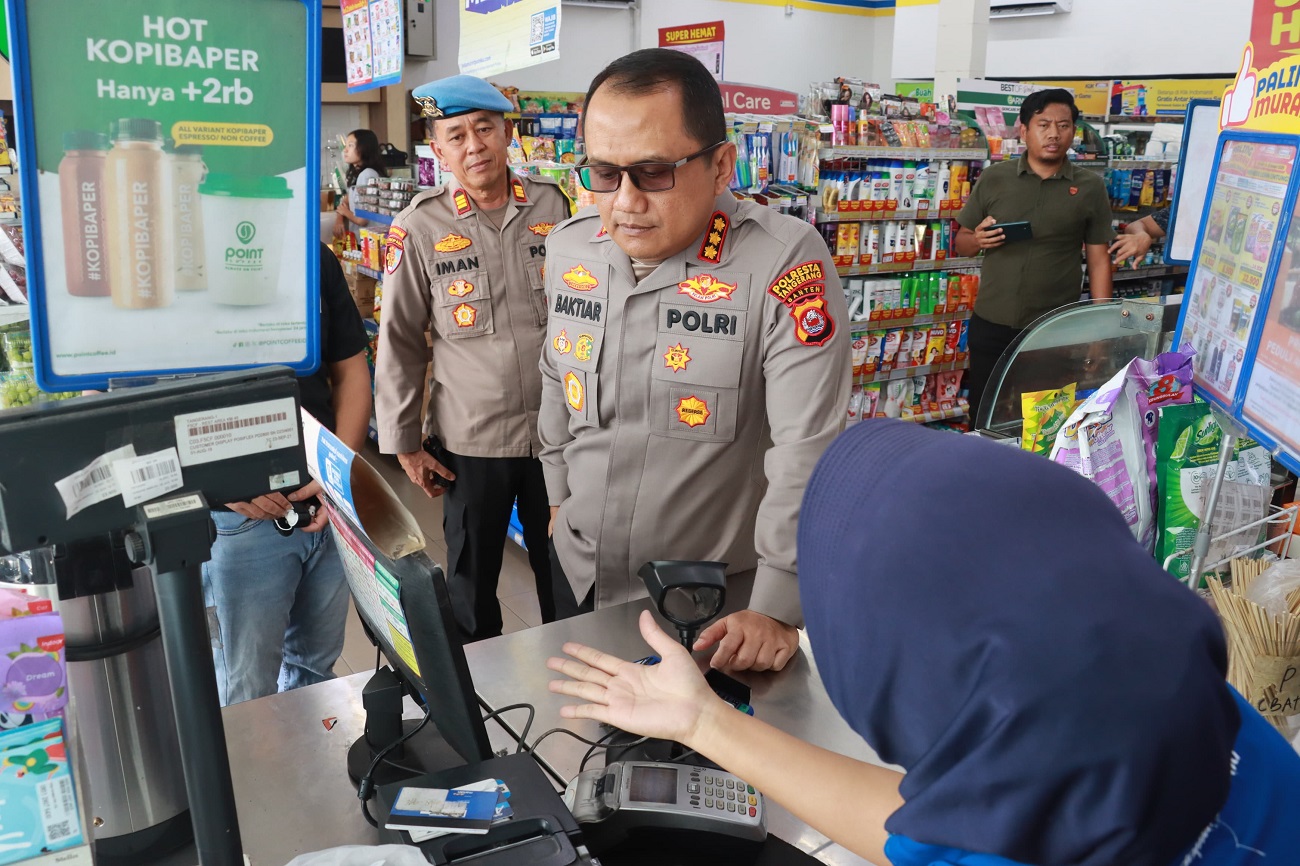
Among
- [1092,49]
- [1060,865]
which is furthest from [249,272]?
[1092,49]

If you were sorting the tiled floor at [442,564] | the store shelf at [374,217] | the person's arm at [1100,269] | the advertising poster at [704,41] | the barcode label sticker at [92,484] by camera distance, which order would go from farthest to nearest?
the advertising poster at [704,41], the store shelf at [374,217], the person's arm at [1100,269], the tiled floor at [442,564], the barcode label sticker at [92,484]

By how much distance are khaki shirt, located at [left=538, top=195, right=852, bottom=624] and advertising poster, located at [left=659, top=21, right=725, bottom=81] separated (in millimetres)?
7308

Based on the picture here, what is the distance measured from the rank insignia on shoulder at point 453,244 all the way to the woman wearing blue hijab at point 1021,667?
7.63ft

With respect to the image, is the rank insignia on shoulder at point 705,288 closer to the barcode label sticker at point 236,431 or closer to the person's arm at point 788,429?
the person's arm at point 788,429

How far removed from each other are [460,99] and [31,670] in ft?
7.39

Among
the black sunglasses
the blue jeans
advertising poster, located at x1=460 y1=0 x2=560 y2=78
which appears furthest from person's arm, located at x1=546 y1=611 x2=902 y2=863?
advertising poster, located at x1=460 y1=0 x2=560 y2=78

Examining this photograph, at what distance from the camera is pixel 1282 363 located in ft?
4.56

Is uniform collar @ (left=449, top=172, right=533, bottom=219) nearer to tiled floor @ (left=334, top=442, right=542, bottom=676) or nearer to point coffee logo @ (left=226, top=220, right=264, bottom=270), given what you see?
tiled floor @ (left=334, top=442, right=542, bottom=676)

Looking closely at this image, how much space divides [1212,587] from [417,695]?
1145 mm

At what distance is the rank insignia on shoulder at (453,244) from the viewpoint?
2865 mm

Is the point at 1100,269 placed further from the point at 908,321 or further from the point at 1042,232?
the point at 908,321

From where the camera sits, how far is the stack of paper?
1022 millimetres

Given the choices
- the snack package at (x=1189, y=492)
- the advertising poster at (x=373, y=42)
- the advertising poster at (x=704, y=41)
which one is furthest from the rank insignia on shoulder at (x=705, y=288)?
the advertising poster at (x=704, y=41)

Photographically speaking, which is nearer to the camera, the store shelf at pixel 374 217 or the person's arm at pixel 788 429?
the person's arm at pixel 788 429
